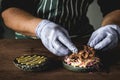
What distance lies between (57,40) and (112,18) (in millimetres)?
401

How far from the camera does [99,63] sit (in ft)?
3.13

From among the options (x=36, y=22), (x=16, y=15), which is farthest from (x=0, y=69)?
(x=16, y=15)

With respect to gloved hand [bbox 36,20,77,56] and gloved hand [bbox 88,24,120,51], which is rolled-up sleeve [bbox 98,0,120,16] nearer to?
gloved hand [bbox 88,24,120,51]

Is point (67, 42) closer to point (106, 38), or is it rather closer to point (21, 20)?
point (106, 38)

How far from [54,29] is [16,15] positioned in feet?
1.13

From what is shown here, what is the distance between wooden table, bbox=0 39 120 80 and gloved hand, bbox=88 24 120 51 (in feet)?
0.13

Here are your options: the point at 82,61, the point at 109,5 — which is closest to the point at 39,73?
the point at 82,61

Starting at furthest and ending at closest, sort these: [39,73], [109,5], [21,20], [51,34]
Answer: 1. [109,5]
2. [21,20]
3. [51,34]
4. [39,73]

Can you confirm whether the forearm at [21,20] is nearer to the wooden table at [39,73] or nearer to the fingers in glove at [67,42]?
the wooden table at [39,73]

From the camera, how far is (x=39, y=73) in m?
0.93

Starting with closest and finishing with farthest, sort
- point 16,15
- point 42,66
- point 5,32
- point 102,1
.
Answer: point 42,66 < point 16,15 < point 102,1 < point 5,32

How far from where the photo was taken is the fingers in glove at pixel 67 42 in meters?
1.00

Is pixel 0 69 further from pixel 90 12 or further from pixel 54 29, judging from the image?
pixel 90 12

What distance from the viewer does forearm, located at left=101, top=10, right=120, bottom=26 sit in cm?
129
